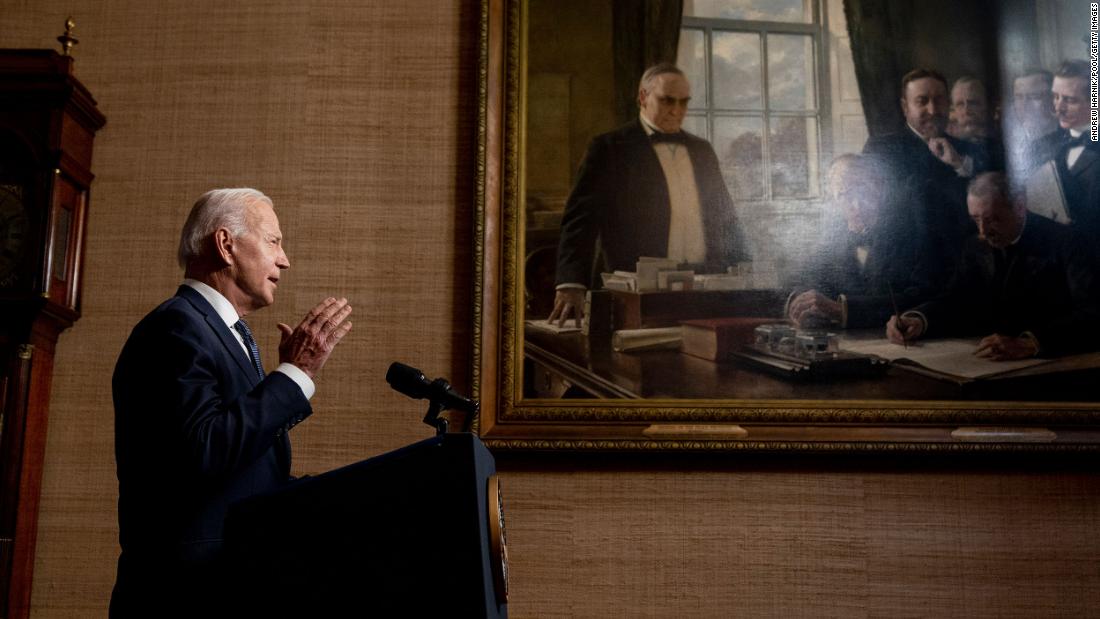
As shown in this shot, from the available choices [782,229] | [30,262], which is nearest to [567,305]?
[782,229]

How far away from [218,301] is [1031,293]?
2758mm

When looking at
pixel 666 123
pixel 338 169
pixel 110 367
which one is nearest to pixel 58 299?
pixel 110 367

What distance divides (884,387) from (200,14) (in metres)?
2.79

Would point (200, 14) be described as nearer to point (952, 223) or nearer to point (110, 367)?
point (110, 367)

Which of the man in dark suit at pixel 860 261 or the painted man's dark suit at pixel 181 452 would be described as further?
the man in dark suit at pixel 860 261

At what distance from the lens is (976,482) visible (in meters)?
3.52

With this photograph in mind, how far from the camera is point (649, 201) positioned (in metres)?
3.77

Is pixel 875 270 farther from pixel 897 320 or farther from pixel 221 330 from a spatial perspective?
pixel 221 330

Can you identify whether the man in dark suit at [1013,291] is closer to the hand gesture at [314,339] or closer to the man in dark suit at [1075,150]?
the man in dark suit at [1075,150]

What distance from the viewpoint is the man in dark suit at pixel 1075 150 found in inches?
149

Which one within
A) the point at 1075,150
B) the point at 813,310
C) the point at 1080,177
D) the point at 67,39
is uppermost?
the point at 67,39

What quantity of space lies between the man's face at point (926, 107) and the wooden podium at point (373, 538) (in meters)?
→ 2.47

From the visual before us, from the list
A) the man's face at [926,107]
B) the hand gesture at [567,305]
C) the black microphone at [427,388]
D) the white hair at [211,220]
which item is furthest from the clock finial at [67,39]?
the man's face at [926,107]

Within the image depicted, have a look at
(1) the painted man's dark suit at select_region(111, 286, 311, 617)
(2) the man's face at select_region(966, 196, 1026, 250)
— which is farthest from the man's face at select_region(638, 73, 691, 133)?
(1) the painted man's dark suit at select_region(111, 286, 311, 617)
